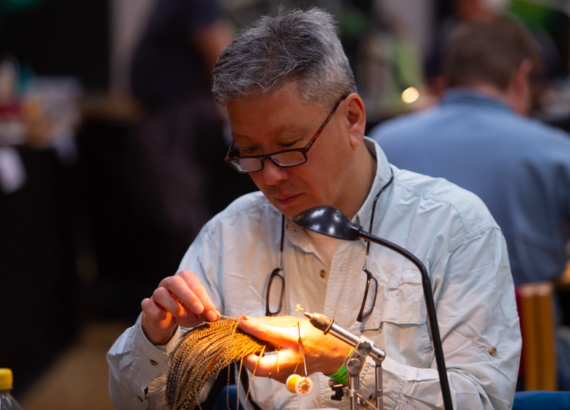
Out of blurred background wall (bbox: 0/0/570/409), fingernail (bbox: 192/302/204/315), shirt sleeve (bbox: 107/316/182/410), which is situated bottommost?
blurred background wall (bbox: 0/0/570/409)

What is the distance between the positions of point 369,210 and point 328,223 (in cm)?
43

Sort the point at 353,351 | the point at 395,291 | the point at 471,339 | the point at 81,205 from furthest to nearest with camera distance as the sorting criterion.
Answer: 1. the point at 81,205
2. the point at 395,291
3. the point at 471,339
4. the point at 353,351

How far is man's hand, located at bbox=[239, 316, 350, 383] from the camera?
109cm

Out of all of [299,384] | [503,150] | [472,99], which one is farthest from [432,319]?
[472,99]

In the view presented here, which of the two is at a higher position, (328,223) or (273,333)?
(328,223)

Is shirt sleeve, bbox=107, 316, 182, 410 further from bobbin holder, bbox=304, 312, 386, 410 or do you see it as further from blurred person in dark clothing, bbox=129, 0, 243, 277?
blurred person in dark clothing, bbox=129, 0, 243, 277

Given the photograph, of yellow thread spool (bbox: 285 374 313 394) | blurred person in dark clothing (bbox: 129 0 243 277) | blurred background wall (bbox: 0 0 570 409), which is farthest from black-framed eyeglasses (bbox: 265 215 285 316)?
blurred person in dark clothing (bbox: 129 0 243 277)

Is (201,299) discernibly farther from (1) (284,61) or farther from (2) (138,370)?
(1) (284,61)

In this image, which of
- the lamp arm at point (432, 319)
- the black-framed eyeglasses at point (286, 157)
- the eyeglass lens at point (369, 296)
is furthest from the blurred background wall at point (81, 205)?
the lamp arm at point (432, 319)

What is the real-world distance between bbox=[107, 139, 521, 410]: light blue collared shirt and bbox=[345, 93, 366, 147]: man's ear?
0.11 meters

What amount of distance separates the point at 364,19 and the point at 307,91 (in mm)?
6782

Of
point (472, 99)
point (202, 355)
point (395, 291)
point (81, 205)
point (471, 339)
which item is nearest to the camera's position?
point (202, 355)

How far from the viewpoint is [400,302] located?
4.39ft

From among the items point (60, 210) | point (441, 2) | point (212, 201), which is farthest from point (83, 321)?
point (441, 2)
